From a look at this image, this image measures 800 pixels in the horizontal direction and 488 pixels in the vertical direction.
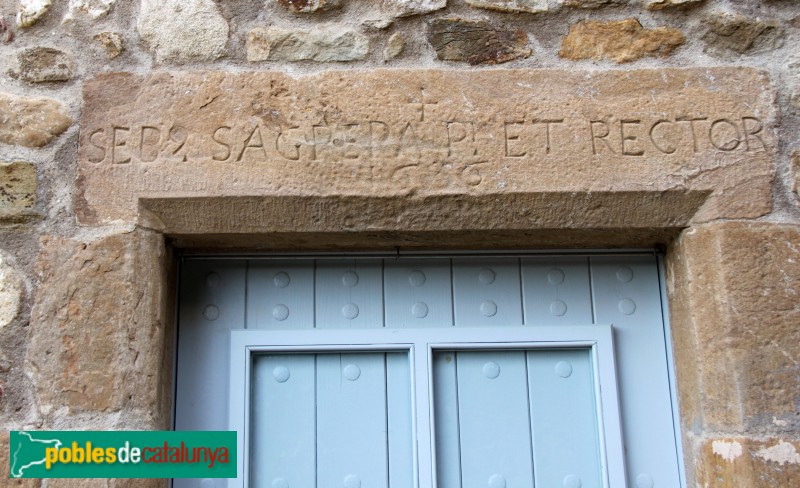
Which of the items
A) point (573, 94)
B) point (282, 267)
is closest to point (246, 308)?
point (282, 267)

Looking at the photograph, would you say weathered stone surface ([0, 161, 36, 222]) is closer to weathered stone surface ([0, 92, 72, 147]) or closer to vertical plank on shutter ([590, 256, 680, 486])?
weathered stone surface ([0, 92, 72, 147])

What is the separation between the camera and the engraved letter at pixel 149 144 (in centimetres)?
171

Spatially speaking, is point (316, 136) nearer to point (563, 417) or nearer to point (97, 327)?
point (97, 327)

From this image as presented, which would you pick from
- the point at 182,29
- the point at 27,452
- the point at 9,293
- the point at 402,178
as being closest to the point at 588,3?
the point at 402,178

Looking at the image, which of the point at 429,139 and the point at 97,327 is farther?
the point at 429,139

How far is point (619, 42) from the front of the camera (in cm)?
181

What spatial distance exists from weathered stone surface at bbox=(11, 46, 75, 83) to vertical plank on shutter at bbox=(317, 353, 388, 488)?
0.89 m

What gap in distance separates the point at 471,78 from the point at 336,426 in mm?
882

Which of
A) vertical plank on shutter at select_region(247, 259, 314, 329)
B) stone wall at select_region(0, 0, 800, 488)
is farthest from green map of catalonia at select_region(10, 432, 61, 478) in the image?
vertical plank on shutter at select_region(247, 259, 314, 329)

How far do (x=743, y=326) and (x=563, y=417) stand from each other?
47cm

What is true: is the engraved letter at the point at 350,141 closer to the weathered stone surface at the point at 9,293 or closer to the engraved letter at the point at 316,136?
the engraved letter at the point at 316,136

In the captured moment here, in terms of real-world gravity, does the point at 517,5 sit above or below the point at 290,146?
above

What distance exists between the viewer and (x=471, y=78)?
178 cm

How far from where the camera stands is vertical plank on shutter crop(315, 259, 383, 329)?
1.89 metres
